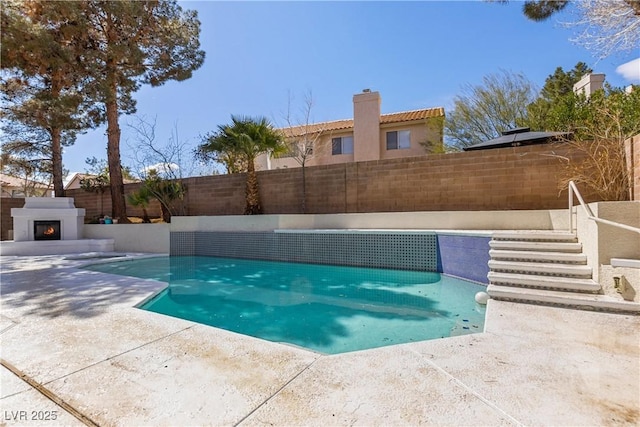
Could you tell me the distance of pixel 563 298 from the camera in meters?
3.52

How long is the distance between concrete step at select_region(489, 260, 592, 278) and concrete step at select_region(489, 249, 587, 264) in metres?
0.08

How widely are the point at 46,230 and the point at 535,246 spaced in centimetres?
1415

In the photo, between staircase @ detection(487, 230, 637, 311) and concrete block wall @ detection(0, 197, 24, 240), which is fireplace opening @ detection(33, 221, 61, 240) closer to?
concrete block wall @ detection(0, 197, 24, 240)

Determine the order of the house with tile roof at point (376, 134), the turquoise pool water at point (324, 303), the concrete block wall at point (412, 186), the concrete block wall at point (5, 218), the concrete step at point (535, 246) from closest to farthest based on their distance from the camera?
1. the turquoise pool water at point (324, 303)
2. the concrete step at point (535, 246)
3. the concrete block wall at point (412, 186)
4. the concrete block wall at point (5, 218)
5. the house with tile roof at point (376, 134)

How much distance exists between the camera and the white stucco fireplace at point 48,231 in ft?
32.3

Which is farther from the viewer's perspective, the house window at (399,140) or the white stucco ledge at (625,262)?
the house window at (399,140)

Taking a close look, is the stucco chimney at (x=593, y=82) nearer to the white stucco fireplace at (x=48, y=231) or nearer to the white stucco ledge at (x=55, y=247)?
the white stucco ledge at (x=55, y=247)

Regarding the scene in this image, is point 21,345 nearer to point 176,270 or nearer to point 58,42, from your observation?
point 176,270

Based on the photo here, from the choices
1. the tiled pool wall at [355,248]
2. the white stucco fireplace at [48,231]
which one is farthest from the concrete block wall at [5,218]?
the tiled pool wall at [355,248]

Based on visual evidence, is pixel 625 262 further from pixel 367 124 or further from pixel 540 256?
pixel 367 124

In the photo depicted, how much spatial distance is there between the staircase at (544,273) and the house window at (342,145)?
14.2 meters

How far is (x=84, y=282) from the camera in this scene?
17.3 ft

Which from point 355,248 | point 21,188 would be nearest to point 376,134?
point 355,248

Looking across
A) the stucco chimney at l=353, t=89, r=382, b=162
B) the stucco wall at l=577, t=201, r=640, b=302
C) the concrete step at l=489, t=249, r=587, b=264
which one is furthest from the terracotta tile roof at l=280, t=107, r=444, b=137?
the stucco wall at l=577, t=201, r=640, b=302
